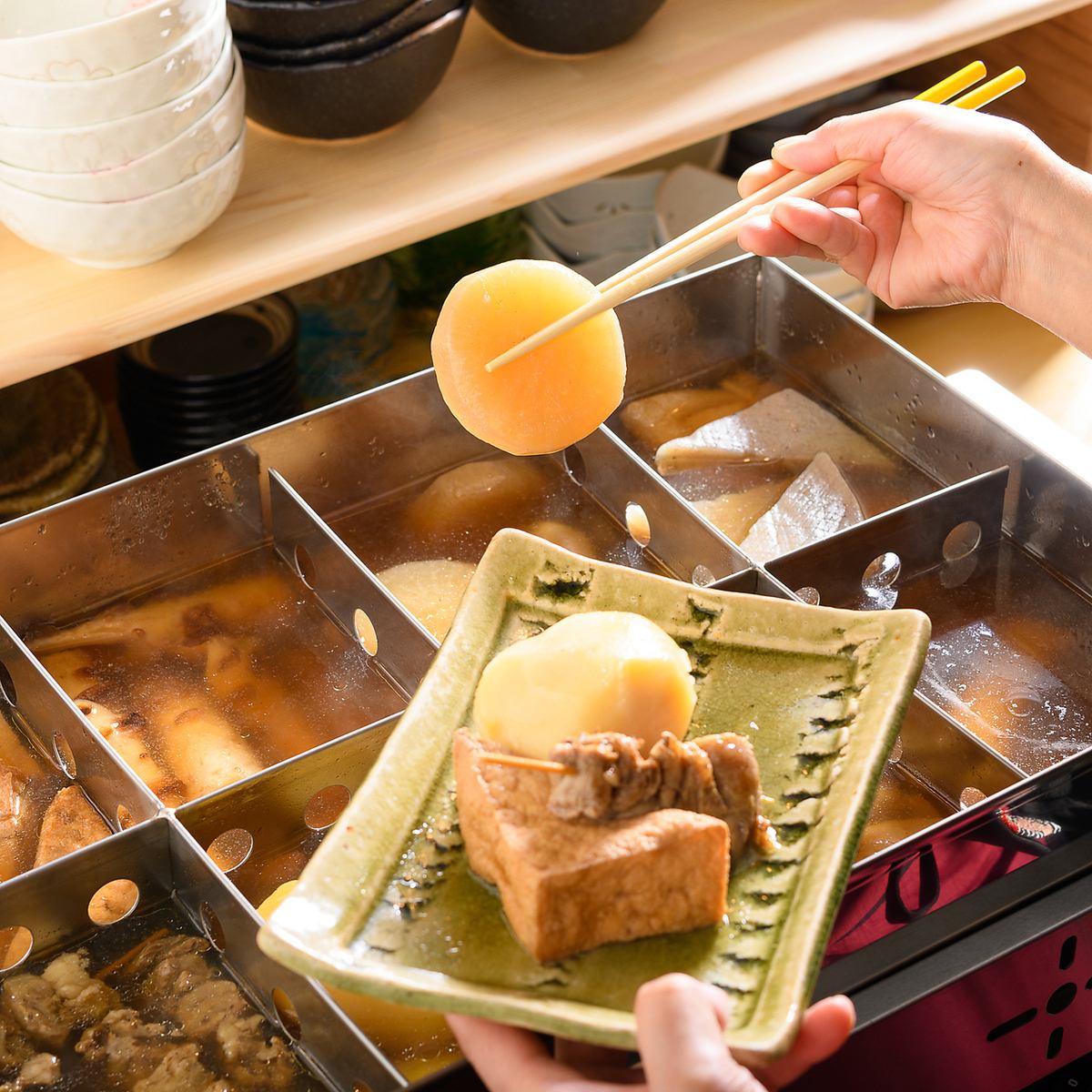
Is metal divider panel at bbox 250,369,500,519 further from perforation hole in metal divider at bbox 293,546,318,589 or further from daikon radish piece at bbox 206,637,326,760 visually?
daikon radish piece at bbox 206,637,326,760

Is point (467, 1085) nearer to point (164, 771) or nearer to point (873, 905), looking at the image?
point (873, 905)

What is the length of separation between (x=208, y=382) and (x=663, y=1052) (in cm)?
173

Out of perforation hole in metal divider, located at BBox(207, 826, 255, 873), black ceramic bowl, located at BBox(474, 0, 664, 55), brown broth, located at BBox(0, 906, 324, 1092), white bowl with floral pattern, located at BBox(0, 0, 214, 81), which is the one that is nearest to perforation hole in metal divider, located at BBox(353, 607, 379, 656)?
perforation hole in metal divider, located at BBox(207, 826, 255, 873)

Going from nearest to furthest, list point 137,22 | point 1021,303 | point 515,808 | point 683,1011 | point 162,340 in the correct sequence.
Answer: point 683,1011, point 515,808, point 137,22, point 1021,303, point 162,340

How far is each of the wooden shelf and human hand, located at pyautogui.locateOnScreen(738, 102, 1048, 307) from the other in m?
0.52

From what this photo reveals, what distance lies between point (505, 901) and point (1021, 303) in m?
1.25

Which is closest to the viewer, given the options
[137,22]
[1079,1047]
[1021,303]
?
[1079,1047]

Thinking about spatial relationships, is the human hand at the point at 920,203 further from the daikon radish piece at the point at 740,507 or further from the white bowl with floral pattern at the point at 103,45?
the white bowl with floral pattern at the point at 103,45

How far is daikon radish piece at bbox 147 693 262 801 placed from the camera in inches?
65.7

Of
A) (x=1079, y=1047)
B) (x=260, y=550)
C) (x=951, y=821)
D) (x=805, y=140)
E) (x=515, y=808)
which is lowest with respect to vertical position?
(x=1079, y=1047)

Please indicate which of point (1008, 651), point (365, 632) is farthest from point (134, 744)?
point (1008, 651)

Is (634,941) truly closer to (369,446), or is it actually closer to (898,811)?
(898,811)

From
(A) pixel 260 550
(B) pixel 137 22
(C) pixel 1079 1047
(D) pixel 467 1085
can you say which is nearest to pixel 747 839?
(D) pixel 467 1085

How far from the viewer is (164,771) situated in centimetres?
167
